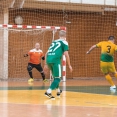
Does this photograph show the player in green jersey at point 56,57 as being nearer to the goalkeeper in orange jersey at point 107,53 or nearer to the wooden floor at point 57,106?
the wooden floor at point 57,106

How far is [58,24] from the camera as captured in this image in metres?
25.4

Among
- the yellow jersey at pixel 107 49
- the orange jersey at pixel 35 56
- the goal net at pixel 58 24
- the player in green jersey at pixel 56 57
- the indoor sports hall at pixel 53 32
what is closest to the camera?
the player in green jersey at pixel 56 57

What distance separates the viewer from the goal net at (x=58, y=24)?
77.7ft

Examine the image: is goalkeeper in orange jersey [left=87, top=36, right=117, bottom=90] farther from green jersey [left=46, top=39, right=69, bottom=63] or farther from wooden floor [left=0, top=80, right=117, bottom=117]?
green jersey [left=46, top=39, right=69, bottom=63]

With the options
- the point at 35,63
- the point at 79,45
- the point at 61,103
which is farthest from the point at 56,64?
the point at 79,45

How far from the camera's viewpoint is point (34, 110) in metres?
10.2

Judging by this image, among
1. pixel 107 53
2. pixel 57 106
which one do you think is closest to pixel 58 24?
pixel 107 53

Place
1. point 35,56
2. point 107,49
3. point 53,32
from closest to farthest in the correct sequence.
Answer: point 107,49
point 35,56
point 53,32

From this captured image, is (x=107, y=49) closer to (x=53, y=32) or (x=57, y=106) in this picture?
(x=57, y=106)

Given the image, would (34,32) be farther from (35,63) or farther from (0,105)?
(0,105)

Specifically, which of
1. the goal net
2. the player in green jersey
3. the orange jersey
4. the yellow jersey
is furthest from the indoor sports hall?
the player in green jersey

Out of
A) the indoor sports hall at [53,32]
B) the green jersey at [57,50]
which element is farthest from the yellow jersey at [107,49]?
the green jersey at [57,50]

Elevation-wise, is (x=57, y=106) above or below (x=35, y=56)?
below

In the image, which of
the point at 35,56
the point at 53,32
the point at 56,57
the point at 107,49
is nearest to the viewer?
the point at 56,57
